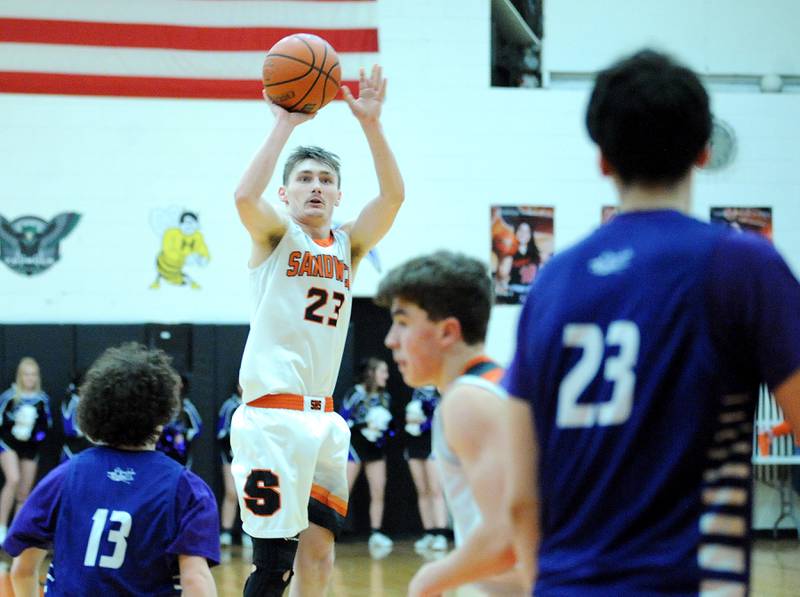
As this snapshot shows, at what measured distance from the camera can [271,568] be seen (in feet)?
14.8

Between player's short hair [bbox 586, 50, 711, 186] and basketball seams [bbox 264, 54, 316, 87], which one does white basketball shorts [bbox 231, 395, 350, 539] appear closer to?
basketball seams [bbox 264, 54, 316, 87]

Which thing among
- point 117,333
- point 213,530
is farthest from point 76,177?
point 213,530

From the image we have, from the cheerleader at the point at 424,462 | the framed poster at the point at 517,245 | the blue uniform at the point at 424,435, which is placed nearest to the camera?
the cheerleader at the point at 424,462

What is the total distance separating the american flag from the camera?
1100 cm

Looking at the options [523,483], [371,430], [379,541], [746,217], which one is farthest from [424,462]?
[523,483]

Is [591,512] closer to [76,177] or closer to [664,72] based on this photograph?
[664,72]

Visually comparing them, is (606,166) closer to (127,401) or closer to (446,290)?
(446,290)

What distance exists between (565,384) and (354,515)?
10.4 meters

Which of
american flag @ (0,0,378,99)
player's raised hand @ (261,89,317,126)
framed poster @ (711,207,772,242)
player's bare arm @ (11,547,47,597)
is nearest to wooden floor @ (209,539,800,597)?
framed poster @ (711,207,772,242)

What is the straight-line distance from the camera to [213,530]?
2.84 metres

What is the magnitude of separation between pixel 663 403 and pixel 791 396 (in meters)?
0.20

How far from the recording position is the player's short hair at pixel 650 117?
179 centimetres

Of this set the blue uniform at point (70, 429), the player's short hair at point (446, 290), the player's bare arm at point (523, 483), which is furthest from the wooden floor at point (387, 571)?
the player's bare arm at point (523, 483)

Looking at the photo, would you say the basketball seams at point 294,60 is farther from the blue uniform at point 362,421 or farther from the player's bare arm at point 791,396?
the blue uniform at point 362,421
